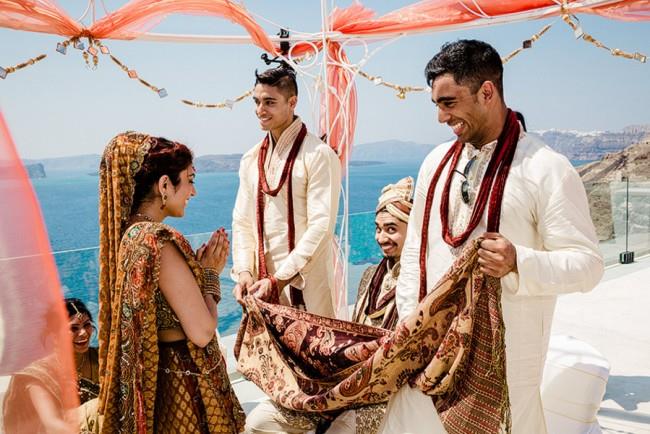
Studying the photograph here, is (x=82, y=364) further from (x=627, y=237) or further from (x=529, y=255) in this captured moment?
(x=627, y=237)

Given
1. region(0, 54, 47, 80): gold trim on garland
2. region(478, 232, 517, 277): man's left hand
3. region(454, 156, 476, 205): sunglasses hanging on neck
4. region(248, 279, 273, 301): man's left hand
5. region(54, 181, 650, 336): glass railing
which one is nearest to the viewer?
region(478, 232, 517, 277): man's left hand

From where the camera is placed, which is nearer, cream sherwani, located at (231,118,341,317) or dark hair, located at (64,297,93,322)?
dark hair, located at (64,297,93,322)

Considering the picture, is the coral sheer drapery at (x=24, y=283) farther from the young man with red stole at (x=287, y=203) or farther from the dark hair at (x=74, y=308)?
the young man with red stole at (x=287, y=203)

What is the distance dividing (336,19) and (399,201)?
1.74 m

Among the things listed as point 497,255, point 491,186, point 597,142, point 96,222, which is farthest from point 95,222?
point 497,255

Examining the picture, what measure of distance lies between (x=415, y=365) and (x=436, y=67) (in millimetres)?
996

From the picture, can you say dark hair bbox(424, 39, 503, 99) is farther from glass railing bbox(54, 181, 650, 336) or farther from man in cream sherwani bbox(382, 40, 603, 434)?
glass railing bbox(54, 181, 650, 336)

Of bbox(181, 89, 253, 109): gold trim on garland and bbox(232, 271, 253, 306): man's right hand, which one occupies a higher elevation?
bbox(181, 89, 253, 109): gold trim on garland

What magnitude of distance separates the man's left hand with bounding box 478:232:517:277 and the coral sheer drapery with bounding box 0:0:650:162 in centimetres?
208

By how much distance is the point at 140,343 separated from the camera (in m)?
1.85

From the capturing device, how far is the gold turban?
2.87 meters

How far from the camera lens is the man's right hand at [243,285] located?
2982 millimetres

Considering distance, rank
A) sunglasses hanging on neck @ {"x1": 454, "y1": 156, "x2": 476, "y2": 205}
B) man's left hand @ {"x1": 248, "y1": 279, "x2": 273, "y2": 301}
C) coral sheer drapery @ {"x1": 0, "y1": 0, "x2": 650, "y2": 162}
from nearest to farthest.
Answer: sunglasses hanging on neck @ {"x1": 454, "y1": 156, "x2": 476, "y2": 205}
man's left hand @ {"x1": 248, "y1": 279, "x2": 273, "y2": 301}
coral sheer drapery @ {"x1": 0, "y1": 0, "x2": 650, "y2": 162}

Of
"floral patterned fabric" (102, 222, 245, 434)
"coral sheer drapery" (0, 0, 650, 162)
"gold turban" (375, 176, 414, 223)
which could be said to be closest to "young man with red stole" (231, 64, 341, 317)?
"gold turban" (375, 176, 414, 223)
